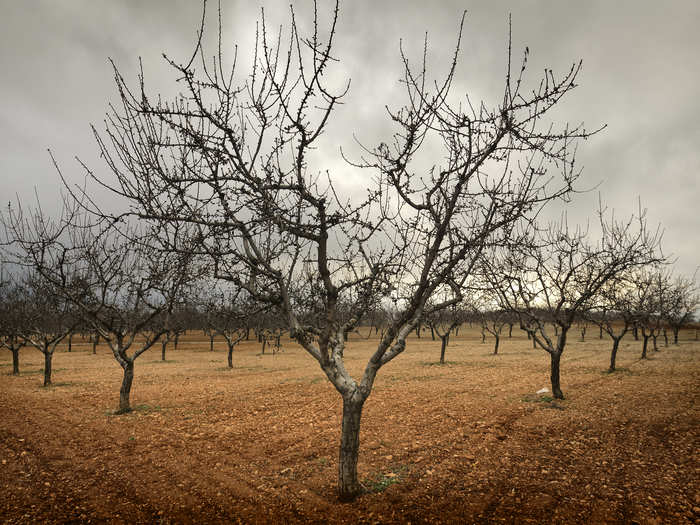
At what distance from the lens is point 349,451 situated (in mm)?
5684

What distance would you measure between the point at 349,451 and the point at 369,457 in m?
2.36

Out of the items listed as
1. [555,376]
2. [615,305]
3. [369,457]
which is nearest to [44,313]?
[369,457]

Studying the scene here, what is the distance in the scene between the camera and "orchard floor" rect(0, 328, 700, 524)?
213 inches

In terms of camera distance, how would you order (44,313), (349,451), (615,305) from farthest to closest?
(44,313) < (615,305) < (349,451)

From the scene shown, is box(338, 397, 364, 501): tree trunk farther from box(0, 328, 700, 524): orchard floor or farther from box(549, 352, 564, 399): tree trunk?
box(549, 352, 564, 399): tree trunk

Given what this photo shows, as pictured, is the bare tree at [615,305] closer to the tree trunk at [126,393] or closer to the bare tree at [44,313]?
the tree trunk at [126,393]

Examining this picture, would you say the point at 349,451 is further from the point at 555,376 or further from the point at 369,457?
the point at 555,376

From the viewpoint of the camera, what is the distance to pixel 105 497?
5891 mm

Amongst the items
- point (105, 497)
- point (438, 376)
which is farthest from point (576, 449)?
point (438, 376)

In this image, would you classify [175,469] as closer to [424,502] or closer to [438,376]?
[424,502]

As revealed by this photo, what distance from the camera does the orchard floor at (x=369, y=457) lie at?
541cm

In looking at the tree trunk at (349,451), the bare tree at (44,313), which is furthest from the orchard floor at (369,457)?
the bare tree at (44,313)

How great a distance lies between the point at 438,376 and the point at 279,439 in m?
12.8

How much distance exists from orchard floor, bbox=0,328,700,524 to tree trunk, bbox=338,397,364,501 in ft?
0.66
